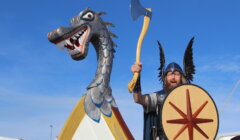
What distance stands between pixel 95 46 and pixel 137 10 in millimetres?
1122

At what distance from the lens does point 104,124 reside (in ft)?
13.5

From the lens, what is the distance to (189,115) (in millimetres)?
3189

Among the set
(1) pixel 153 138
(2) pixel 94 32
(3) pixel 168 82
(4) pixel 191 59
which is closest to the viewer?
(1) pixel 153 138

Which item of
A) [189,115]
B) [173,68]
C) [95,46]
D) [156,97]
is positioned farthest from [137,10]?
[189,115]

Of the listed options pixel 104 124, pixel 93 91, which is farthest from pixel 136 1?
pixel 104 124

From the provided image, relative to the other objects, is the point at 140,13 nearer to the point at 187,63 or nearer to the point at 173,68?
the point at 173,68

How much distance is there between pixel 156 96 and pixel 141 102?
0.67ft

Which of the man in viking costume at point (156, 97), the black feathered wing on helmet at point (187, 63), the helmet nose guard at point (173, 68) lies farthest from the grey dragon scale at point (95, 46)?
the helmet nose guard at point (173, 68)

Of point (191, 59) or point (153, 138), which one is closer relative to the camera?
point (153, 138)

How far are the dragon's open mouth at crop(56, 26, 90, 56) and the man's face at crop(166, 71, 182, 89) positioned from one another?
129 cm

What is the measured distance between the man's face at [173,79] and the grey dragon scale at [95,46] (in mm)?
909

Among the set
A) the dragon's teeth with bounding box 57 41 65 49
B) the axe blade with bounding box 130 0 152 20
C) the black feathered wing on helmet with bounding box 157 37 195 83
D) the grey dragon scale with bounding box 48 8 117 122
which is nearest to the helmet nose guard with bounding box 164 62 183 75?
the black feathered wing on helmet with bounding box 157 37 195 83

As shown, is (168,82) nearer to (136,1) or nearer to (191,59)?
(191,59)

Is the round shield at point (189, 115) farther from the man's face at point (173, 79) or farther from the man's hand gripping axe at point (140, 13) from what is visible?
the man's hand gripping axe at point (140, 13)
